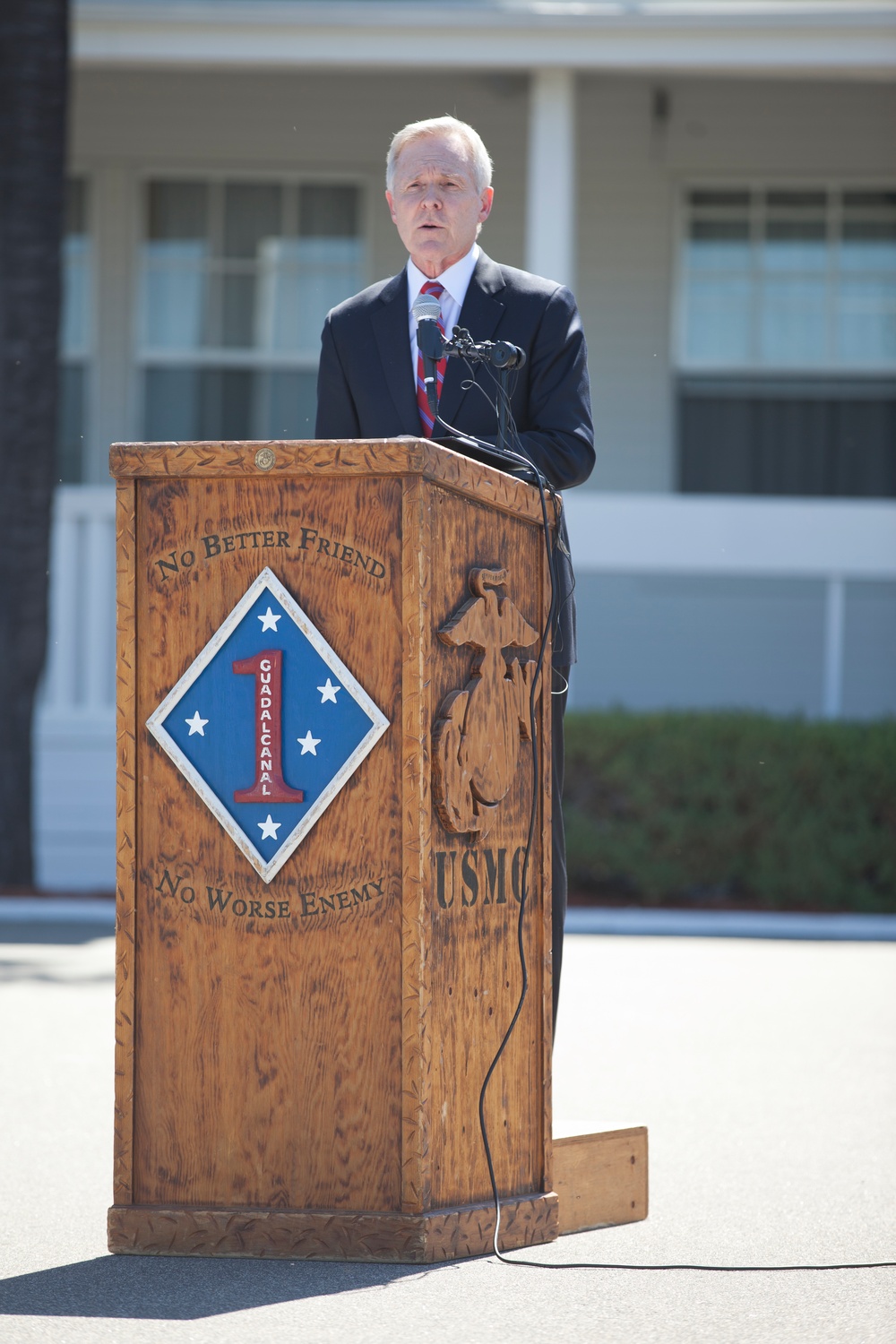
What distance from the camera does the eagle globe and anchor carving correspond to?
2.93 metres

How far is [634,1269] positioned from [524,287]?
1.92m

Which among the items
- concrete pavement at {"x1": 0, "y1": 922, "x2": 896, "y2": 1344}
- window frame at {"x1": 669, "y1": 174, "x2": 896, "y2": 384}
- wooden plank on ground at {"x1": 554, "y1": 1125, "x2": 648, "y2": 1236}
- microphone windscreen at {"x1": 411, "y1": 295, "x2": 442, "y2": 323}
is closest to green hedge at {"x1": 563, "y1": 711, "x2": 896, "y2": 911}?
concrete pavement at {"x1": 0, "y1": 922, "x2": 896, "y2": 1344}

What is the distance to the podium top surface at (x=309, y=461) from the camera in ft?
9.34

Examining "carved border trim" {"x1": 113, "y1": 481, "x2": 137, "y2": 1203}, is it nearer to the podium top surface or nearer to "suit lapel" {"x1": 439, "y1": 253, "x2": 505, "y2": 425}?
the podium top surface

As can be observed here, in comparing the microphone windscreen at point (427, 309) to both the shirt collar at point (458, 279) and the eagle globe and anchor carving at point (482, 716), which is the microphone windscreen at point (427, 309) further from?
the eagle globe and anchor carving at point (482, 716)

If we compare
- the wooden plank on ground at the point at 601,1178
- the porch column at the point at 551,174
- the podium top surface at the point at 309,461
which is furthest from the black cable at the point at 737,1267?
the porch column at the point at 551,174

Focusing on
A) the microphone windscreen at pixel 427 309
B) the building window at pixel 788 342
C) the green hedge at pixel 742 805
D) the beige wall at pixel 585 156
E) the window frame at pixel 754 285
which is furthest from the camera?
the building window at pixel 788 342

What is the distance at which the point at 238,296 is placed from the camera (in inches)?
555

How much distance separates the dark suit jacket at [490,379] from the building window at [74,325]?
35.5 feet

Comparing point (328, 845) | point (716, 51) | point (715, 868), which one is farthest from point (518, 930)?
point (716, 51)

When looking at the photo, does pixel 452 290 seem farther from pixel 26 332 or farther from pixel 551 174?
pixel 551 174

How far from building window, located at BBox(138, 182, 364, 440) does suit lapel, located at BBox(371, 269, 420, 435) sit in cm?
1046

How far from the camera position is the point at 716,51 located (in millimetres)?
11430

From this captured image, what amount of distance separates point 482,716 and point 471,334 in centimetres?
89
